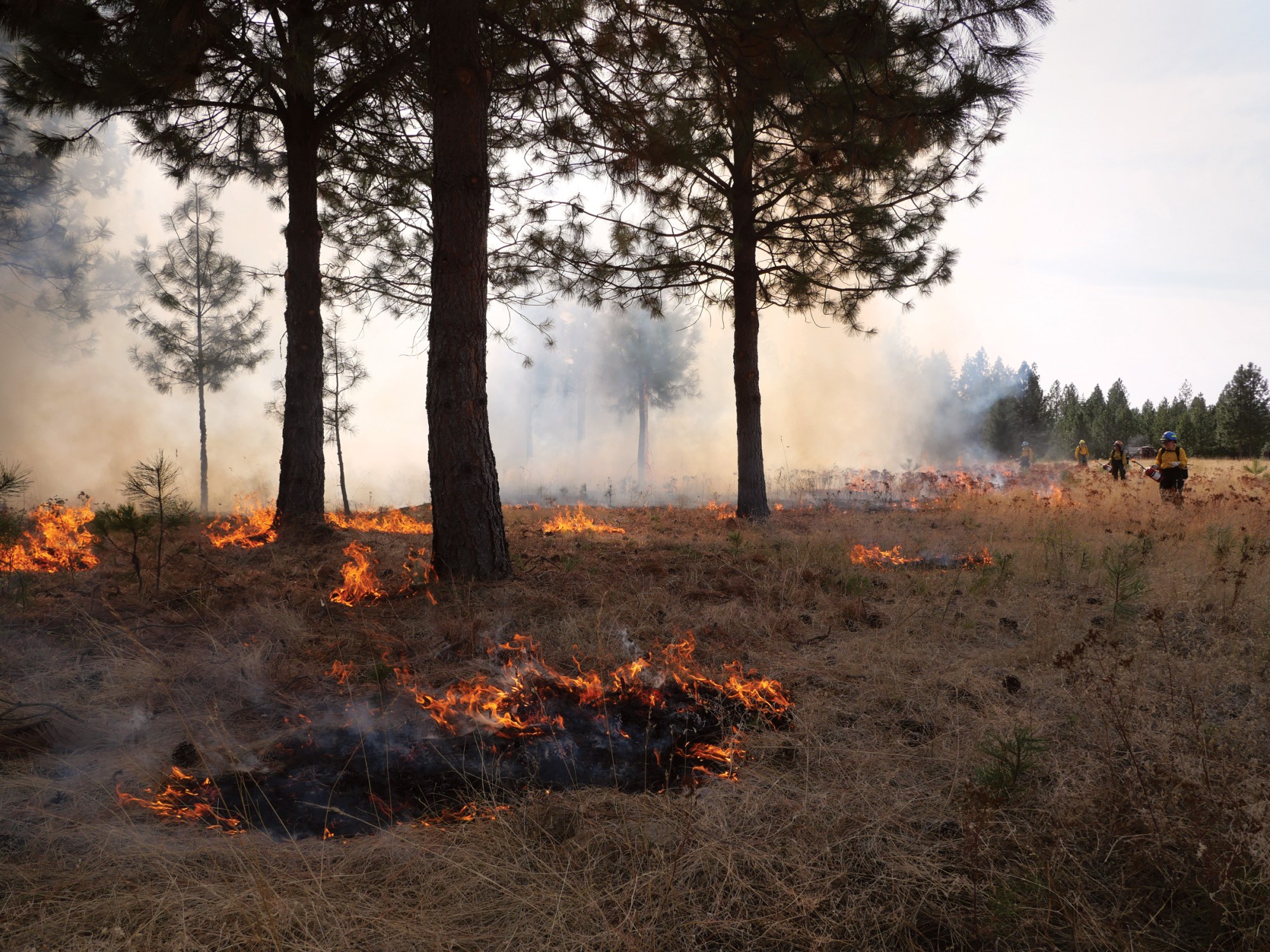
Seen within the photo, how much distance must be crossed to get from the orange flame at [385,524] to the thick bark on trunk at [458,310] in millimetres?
2984

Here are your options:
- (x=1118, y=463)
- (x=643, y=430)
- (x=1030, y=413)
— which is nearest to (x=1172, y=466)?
(x=1118, y=463)

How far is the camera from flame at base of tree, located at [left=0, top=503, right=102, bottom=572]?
610cm

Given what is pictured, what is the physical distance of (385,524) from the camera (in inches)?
384

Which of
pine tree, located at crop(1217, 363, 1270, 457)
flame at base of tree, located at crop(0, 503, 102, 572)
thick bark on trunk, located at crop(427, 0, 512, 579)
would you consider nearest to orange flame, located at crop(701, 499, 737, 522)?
thick bark on trunk, located at crop(427, 0, 512, 579)

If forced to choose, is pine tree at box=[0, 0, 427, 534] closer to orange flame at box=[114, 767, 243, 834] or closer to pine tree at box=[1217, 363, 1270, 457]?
orange flame at box=[114, 767, 243, 834]

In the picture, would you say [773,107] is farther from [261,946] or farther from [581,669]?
[261,946]

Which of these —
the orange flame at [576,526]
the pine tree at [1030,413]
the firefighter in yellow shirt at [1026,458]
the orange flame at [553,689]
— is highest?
the pine tree at [1030,413]

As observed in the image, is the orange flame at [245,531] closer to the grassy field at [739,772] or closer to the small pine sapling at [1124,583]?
the grassy field at [739,772]

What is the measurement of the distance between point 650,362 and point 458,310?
24.5m

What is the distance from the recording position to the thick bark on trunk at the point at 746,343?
10.1 m

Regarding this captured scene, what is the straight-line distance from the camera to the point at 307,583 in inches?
228

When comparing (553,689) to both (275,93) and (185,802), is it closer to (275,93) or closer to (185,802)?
(185,802)

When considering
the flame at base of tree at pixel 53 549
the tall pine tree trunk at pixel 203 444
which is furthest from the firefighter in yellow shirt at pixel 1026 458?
the flame at base of tree at pixel 53 549

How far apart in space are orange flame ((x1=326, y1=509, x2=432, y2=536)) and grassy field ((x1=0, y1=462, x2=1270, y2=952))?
2637 millimetres
